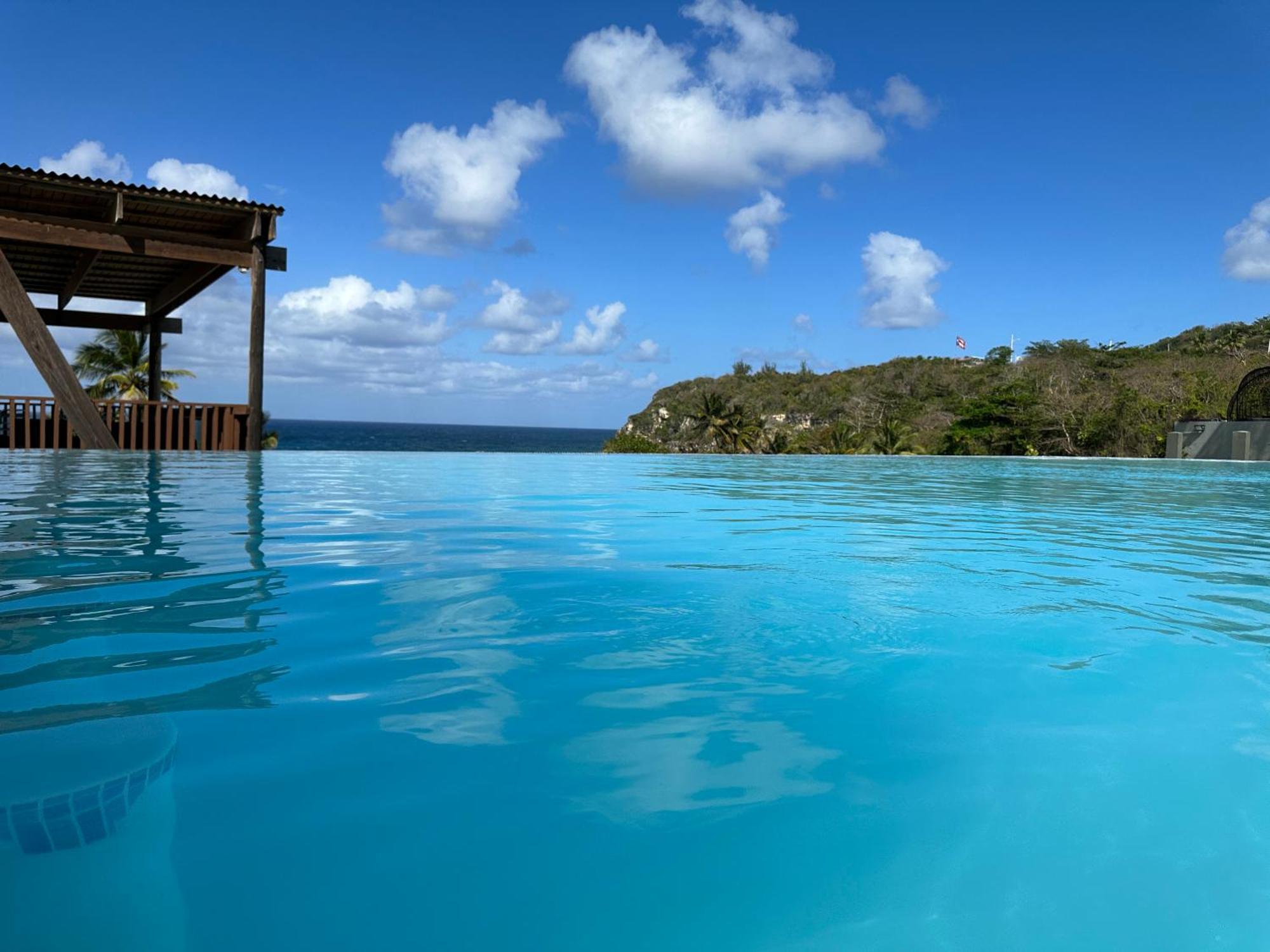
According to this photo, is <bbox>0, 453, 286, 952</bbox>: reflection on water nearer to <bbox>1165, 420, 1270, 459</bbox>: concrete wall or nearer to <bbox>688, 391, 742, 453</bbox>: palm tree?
<bbox>1165, 420, 1270, 459</bbox>: concrete wall

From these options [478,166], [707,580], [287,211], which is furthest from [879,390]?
[707,580]

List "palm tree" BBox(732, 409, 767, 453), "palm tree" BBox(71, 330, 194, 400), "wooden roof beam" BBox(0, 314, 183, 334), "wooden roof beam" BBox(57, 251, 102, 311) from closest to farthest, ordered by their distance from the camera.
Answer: "wooden roof beam" BBox(57, 251, 102, 311) → "wooden roof beam" BBox(0, 314, 183, 334) → "palm tree" BBox(71, 330, 194, 400) → "palm tree" BBox(732, 409, 767, 453)

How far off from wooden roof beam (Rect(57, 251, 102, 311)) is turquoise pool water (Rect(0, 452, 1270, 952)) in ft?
31.8

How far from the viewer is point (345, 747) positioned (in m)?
1.62

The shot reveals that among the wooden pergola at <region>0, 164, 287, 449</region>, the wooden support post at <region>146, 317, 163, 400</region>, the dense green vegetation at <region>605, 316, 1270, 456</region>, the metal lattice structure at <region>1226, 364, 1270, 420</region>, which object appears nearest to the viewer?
the wooden pergola at <region>0, 164, 287, 449</region>

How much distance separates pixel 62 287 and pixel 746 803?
17.7 meters

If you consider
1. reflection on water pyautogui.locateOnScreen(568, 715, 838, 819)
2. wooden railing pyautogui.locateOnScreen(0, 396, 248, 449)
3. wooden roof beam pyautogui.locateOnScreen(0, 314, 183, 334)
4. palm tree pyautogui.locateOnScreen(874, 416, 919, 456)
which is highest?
wooden roof beam pyautogui.locateOnScreen(0, 314, 183, 334)

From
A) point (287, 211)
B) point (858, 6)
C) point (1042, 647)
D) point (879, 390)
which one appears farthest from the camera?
point (879, 390)

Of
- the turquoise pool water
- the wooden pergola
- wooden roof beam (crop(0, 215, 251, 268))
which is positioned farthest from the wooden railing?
the turquoise pool water

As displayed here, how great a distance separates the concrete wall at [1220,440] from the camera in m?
22.2

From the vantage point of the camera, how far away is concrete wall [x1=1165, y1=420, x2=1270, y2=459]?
22219mm

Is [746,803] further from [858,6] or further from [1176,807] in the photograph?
[858,6]

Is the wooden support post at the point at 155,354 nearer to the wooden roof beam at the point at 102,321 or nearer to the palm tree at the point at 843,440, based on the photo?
the wooden roof beam at the point at 102,321

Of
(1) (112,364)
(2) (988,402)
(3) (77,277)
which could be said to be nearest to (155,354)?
(3) (77,277)
